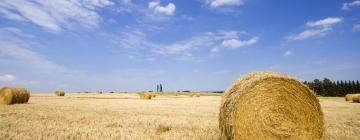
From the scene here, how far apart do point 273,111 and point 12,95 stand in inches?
756

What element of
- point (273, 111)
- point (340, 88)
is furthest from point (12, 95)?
point (340, 88)

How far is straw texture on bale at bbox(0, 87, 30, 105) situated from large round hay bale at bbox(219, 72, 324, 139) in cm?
1821

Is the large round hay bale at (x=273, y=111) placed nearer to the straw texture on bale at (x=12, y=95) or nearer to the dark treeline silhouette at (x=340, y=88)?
the straw texture on bale at (x=12, y=95)

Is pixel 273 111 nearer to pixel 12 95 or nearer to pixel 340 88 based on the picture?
pixel 12 95

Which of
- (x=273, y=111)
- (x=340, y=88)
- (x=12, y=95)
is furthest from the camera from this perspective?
(x=340, y=88)

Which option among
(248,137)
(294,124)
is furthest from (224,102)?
(294,124)

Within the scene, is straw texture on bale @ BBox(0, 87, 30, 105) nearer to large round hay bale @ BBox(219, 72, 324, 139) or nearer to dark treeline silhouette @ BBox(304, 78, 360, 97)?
large round hay bale @ BBox(219, 72, 324, 139)

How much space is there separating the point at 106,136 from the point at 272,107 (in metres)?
4.08

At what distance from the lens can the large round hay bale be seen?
752cm

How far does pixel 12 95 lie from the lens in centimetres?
2175

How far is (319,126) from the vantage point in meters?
7.68

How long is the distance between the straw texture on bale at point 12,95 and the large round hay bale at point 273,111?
18.2m

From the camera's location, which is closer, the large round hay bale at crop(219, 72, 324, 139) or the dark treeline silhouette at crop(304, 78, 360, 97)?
the large round hay bale at crop(219, 72, 324, 139)

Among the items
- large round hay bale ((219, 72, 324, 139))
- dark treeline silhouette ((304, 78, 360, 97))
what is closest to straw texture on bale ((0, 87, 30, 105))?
large round hay bale ((219, 72, 324, 139))
